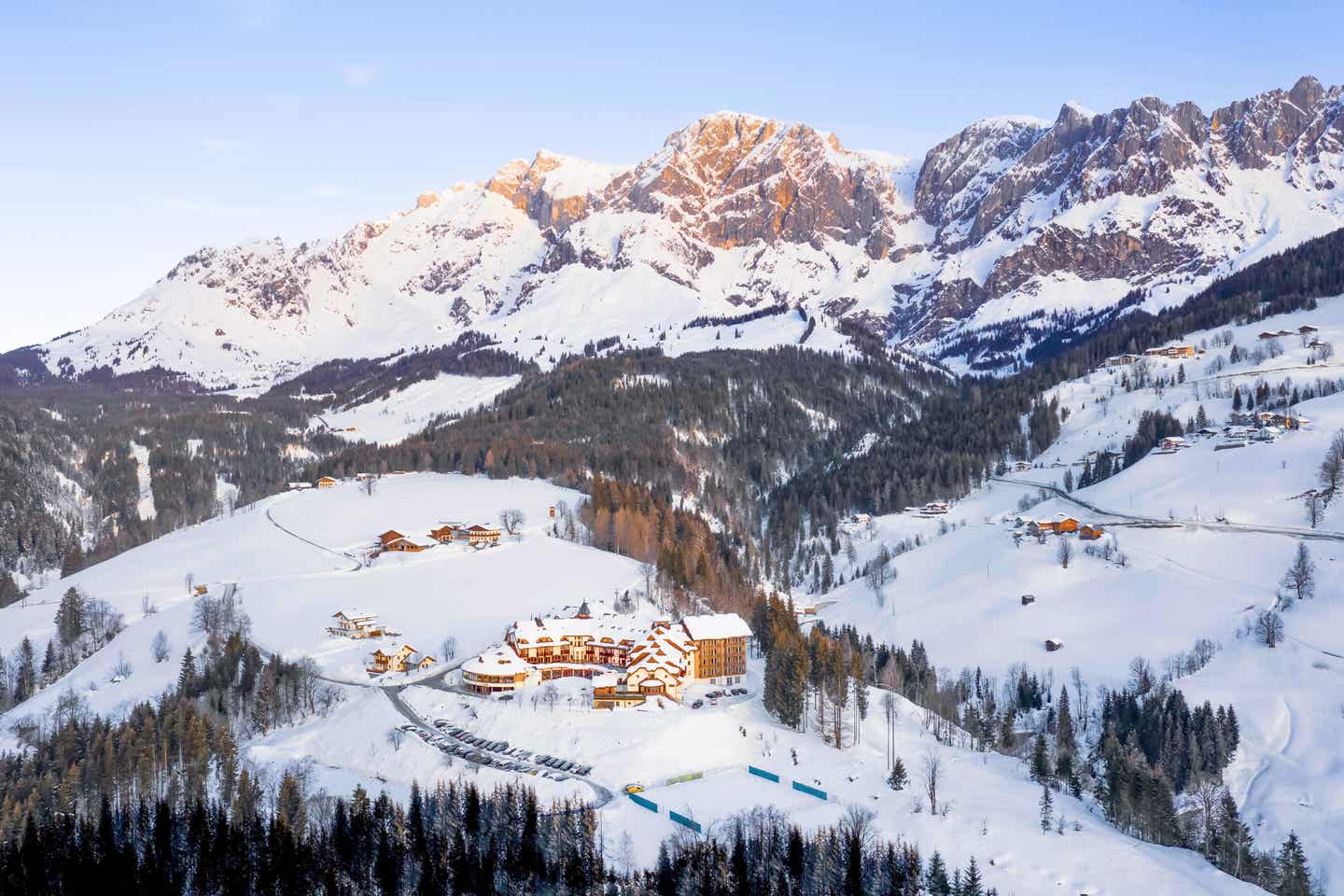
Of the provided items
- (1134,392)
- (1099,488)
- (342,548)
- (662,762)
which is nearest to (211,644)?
(342,548)

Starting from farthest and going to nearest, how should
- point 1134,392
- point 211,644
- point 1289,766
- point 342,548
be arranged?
point 1134,392 < point 342,548 < point 211,644 < point 1289,766

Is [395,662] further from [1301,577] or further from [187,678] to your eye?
[1301,577]

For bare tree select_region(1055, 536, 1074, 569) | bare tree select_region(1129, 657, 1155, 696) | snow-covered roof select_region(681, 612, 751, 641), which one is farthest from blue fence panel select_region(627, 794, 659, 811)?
bare tree select_region(1055, 536, 1074, 569)

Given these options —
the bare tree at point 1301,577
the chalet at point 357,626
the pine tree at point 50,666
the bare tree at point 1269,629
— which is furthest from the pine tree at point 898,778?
the pine tree at point 50,666

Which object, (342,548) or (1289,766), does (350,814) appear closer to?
(1289,766)

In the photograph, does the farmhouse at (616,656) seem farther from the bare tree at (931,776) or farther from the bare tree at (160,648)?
the bare tree at (160,648)

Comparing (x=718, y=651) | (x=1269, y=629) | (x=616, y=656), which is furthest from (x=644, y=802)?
(x=1269, y=629)
